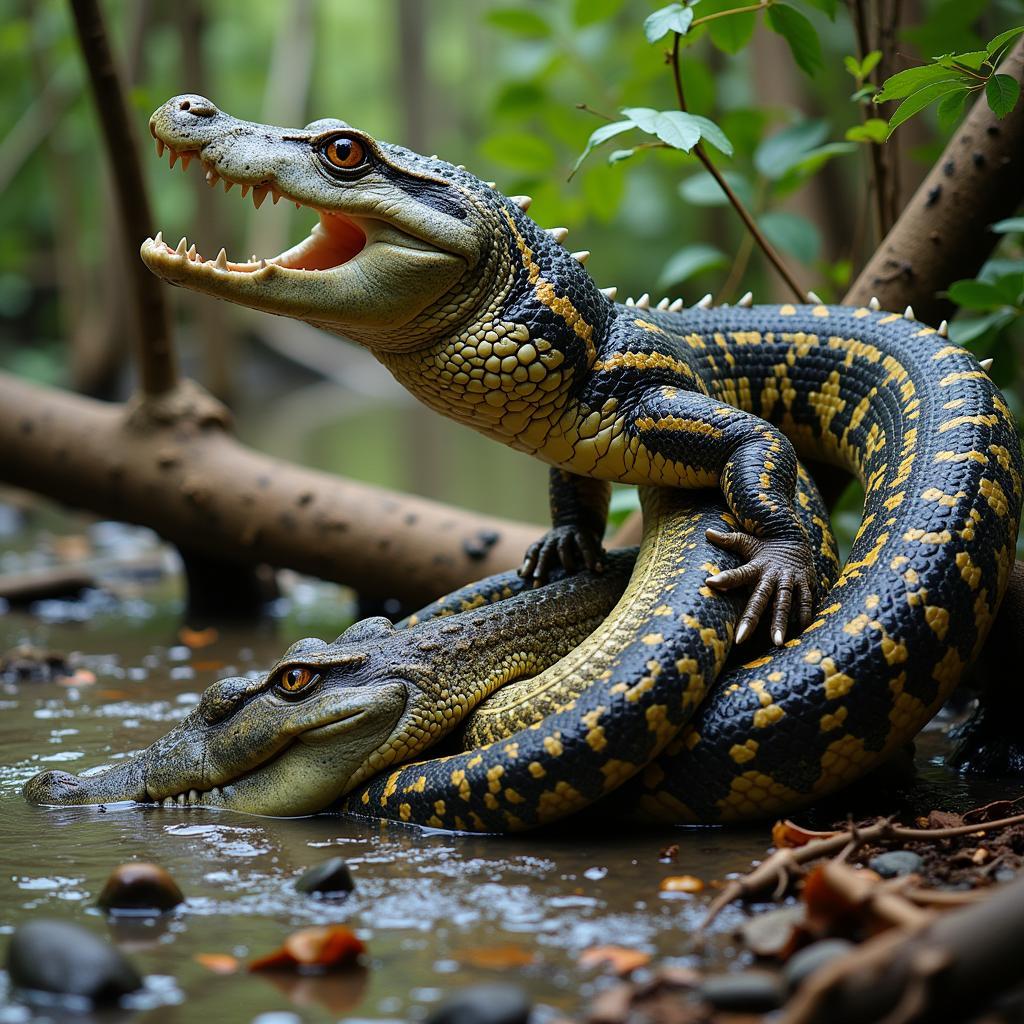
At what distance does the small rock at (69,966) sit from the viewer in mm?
2453

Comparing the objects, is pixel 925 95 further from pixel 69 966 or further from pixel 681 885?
pixel 69 966

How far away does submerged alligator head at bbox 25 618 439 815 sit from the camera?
12.7 feet

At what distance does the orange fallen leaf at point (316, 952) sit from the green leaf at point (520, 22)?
15.3 feet

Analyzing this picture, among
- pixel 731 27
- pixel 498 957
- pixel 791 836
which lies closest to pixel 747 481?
pixel 791 836

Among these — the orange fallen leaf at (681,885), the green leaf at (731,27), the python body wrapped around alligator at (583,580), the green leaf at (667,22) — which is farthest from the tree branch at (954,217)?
the orange fallen leaf at (681,885)

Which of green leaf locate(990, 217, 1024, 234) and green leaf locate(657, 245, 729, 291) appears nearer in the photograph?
green leaf locate(990, 217, 1024, 234)

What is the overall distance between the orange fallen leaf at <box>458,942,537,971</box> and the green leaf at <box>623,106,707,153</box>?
263 centimetres

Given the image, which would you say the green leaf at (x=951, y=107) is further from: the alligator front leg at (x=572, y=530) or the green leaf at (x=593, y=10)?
the green leaf at (x=593, y=10)

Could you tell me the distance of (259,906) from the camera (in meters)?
3.00

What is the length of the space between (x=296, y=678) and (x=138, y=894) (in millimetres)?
1085

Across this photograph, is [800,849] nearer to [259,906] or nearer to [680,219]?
[259,906]

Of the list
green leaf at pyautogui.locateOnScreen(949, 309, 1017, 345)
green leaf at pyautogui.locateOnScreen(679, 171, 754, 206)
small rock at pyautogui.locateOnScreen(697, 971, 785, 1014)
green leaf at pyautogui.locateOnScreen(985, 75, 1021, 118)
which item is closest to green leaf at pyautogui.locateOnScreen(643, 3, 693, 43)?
green leaf at pyautogui.locateOnScreen(985, 75, 1021, 118)

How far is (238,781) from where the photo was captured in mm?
3961

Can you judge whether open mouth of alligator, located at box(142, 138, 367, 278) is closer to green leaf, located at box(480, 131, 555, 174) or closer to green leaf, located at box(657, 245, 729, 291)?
green leaf, located at box(480, 131, 555, 174)
